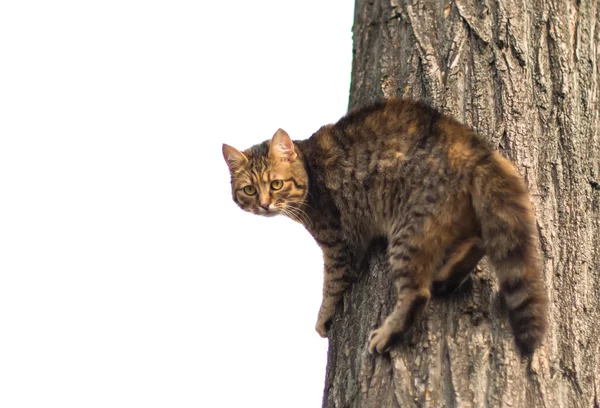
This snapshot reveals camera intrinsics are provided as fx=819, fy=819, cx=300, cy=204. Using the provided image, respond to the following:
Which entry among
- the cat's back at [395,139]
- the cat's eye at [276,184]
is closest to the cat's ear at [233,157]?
the cat's eye at [276,184]

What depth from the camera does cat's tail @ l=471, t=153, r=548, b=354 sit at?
10.6 ft

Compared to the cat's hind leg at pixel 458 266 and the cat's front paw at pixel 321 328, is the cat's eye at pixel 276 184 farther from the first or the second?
the cat's hind leg at pixel 458 266

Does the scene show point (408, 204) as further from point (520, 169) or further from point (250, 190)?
point (250, 190)

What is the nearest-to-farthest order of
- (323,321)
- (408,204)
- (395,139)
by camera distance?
(408,204) < (395,139) < (323,321)

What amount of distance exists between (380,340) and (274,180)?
1473 millimetres

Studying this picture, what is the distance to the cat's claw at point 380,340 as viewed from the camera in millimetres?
3385

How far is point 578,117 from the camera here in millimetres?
4055

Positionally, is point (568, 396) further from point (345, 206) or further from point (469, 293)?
point (345, 206)

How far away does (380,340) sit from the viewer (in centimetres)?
341

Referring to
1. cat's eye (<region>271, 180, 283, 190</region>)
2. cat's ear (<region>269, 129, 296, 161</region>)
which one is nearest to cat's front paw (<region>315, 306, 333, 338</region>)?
cat's eye (<region>271, 180, 283, 190</region>)

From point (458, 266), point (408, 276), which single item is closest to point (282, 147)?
point (408, 276)

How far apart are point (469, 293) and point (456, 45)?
4.69 ft

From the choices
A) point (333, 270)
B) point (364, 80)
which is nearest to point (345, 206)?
point (333, 270)

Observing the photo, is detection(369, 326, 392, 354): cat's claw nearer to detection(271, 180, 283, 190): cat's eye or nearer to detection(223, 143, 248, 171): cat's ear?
detection(271, 180, 283, 190): cat's eye
